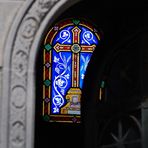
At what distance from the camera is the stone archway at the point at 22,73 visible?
11.8 ft

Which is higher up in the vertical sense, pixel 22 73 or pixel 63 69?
pixel 63 69

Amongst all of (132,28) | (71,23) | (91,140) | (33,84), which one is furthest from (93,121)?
(71,23)

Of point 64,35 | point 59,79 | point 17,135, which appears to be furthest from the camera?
point 64,35

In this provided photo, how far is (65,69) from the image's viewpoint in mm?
5691

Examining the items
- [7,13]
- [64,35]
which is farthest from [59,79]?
[7,13]

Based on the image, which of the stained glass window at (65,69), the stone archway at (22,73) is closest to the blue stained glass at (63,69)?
the stained glass window at (65,69)

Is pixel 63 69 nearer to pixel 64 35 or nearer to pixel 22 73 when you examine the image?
pixel 64 35

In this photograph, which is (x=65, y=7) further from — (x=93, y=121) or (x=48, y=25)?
(x=93, y=121)

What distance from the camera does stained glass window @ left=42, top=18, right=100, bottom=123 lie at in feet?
18.6

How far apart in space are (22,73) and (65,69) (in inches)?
81.1

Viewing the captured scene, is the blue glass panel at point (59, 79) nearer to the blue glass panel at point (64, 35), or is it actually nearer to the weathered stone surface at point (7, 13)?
the blue glass panel at point (64, 35)

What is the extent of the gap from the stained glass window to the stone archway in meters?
1.95

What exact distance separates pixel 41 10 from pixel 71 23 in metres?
2.08

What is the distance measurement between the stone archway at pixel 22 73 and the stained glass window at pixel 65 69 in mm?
1950
